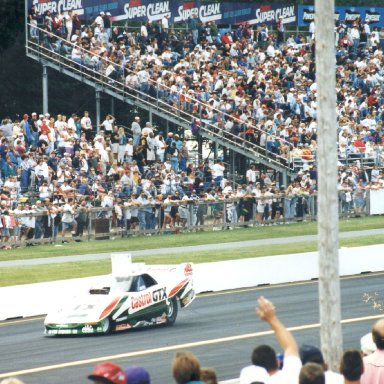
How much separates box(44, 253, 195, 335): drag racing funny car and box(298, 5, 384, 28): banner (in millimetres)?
35744

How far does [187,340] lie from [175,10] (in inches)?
1280

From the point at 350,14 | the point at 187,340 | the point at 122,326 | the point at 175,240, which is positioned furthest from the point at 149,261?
the point at 350,14

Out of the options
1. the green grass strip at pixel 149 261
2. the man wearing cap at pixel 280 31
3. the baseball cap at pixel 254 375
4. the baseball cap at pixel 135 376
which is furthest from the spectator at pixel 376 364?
the man wearing cap at pixel 280 31

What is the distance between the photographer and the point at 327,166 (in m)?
13.3

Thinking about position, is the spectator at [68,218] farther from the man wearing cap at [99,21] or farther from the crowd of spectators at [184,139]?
the man wearing cap at [99,21]

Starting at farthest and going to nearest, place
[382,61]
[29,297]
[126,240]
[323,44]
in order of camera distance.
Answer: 1. [382,61]
2. [126,240]
3. [29,297]
4. [323,44]

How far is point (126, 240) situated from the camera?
39.2m

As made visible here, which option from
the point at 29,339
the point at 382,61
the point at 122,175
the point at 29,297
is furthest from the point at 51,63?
the point at 29,339

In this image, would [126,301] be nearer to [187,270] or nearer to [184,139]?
[187,270]

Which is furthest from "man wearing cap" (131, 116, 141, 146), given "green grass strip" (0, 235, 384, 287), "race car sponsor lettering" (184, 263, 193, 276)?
"race car sponsor lettering" (184, 263, 193, 276)

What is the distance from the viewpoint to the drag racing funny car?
2272 cm

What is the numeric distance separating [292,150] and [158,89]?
5.61 m

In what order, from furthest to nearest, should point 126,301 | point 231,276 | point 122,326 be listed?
point 231,276, point 122,326, point 126,301

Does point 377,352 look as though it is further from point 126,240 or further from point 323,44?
point 126,240
